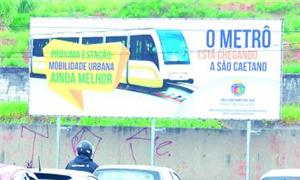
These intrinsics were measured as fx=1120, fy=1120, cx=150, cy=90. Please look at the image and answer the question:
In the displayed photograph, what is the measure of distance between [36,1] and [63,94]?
23.6 meters

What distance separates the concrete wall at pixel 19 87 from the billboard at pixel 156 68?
3.41 metres

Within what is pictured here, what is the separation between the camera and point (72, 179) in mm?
13852

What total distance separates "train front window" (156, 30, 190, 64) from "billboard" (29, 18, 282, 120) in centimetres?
3

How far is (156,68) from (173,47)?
0.72m

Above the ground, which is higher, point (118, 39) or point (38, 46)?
point (118, 39)

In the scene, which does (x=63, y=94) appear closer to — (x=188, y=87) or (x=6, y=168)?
(x=188, y=87)

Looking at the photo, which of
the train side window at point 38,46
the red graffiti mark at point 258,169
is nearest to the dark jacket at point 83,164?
the red graffiti mark at point 258,169

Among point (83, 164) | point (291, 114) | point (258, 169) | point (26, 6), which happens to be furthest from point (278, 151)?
point (26, 6)

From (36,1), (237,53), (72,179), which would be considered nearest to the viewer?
(72,179)

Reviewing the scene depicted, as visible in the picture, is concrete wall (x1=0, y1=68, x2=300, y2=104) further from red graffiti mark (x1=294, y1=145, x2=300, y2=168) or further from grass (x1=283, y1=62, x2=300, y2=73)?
red graffiti mark (x1=294, y1=145, x2=300, y2=168)

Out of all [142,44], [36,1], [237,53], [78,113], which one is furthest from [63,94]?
[36,1]

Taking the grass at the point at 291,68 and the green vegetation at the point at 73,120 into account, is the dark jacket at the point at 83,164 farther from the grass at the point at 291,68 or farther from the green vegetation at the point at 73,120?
the grass at the point at 291,68

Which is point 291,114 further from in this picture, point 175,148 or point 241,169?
point 175,148

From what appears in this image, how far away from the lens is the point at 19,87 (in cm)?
3425
